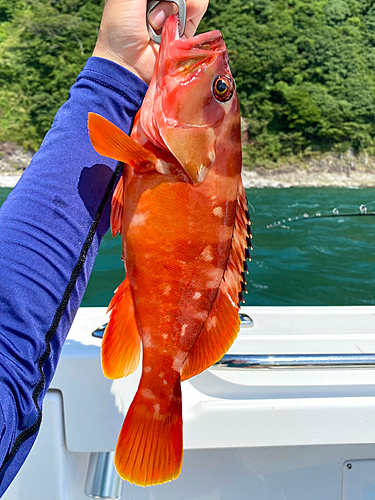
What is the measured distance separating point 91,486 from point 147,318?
1.06 m

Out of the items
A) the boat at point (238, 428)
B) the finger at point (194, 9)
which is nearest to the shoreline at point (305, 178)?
the boat at point (238, 428)

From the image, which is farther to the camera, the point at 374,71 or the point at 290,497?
the point at 374,71

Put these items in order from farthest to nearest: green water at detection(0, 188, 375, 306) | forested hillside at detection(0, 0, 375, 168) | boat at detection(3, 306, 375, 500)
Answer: forested hillside at detection(0, 0, 375, 168), green water at detection(0, 188, 375, 306), boat at detection(3, 306, 375, 500)

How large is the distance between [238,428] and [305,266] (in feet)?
24.5

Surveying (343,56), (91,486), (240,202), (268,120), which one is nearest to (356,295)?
(91,486)

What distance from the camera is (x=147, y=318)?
0.76 m

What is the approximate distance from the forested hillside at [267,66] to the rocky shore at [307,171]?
4.59 ft

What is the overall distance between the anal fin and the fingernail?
53 centimetres

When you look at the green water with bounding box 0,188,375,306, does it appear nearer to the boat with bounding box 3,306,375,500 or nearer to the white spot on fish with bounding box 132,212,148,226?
the boat with bounding box 3,306,375,500

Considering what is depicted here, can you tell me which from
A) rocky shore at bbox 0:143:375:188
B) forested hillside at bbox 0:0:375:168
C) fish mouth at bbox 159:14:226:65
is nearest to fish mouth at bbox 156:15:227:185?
fish mouth at bbox 159:14:226:65

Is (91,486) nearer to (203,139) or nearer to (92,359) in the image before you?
(92,359)

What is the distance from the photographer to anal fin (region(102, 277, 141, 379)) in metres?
0.74

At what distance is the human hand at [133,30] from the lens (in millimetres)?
841

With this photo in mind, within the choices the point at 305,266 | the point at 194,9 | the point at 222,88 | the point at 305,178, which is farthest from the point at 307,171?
the point at 222,88
